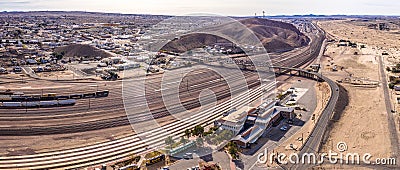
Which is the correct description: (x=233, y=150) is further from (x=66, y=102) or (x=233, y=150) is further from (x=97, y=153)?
(x=66, y=102)

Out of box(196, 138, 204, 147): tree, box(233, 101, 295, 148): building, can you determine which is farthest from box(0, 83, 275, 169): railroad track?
box(233, 101, 295, 148): building

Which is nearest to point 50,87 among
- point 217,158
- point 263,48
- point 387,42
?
point 217,158

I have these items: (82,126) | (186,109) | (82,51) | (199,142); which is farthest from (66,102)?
(82,51)

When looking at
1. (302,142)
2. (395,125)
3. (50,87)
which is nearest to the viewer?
(302,142)

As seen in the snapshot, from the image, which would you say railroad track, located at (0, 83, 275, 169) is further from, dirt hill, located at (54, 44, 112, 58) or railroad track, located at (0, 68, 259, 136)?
dirt hill, located at (54, 44, 112, 58)

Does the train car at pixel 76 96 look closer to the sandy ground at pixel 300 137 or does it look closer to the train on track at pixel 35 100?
the train on track at pixel 35 100

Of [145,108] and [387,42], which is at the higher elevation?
[387,42]

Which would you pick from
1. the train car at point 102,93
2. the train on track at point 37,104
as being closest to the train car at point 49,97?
the train on track at point 37,104

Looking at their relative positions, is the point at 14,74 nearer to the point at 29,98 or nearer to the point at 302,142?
the point at 29,98
